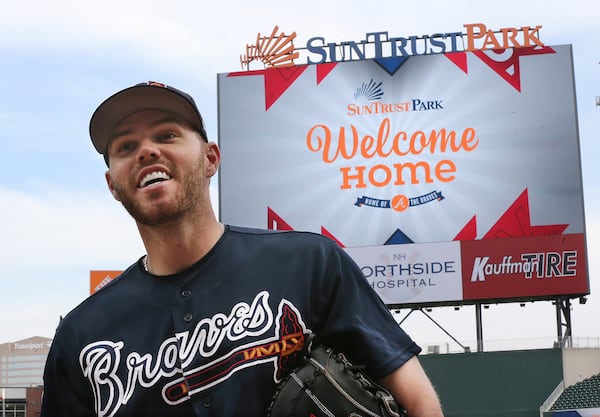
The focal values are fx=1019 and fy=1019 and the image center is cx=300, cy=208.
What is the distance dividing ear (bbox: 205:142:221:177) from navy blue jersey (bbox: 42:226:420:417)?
17cm

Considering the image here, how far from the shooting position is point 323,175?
22.3 m

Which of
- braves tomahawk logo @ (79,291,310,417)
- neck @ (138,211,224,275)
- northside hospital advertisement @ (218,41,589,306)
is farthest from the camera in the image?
northside hospital advertisement @ (218,41,589,306)

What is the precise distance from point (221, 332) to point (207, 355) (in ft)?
0.21

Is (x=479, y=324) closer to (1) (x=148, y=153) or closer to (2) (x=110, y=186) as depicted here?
(2) (x=110, y=186)

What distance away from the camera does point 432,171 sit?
867 inches

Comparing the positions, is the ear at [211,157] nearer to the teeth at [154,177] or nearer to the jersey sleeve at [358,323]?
the teeth at [154,177]

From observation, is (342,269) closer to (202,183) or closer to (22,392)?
(202,183)

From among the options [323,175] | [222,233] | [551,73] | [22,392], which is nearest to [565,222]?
[551,73]

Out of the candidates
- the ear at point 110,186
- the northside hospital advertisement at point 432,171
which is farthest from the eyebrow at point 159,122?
the northside hospital advertisement at point 432,171

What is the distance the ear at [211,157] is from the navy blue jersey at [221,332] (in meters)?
0.17

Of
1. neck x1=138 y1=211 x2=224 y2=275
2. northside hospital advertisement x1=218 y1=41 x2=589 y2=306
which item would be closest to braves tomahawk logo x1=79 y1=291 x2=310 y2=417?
neck x1=138 y1=211 x2=224 y2=275

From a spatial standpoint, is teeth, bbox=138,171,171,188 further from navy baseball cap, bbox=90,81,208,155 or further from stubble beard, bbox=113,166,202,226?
navy baseball cap, bbox=90,81,208,155

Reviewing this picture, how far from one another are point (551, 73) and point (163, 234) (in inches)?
828

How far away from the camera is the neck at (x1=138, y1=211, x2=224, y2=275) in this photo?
8.13 feet
